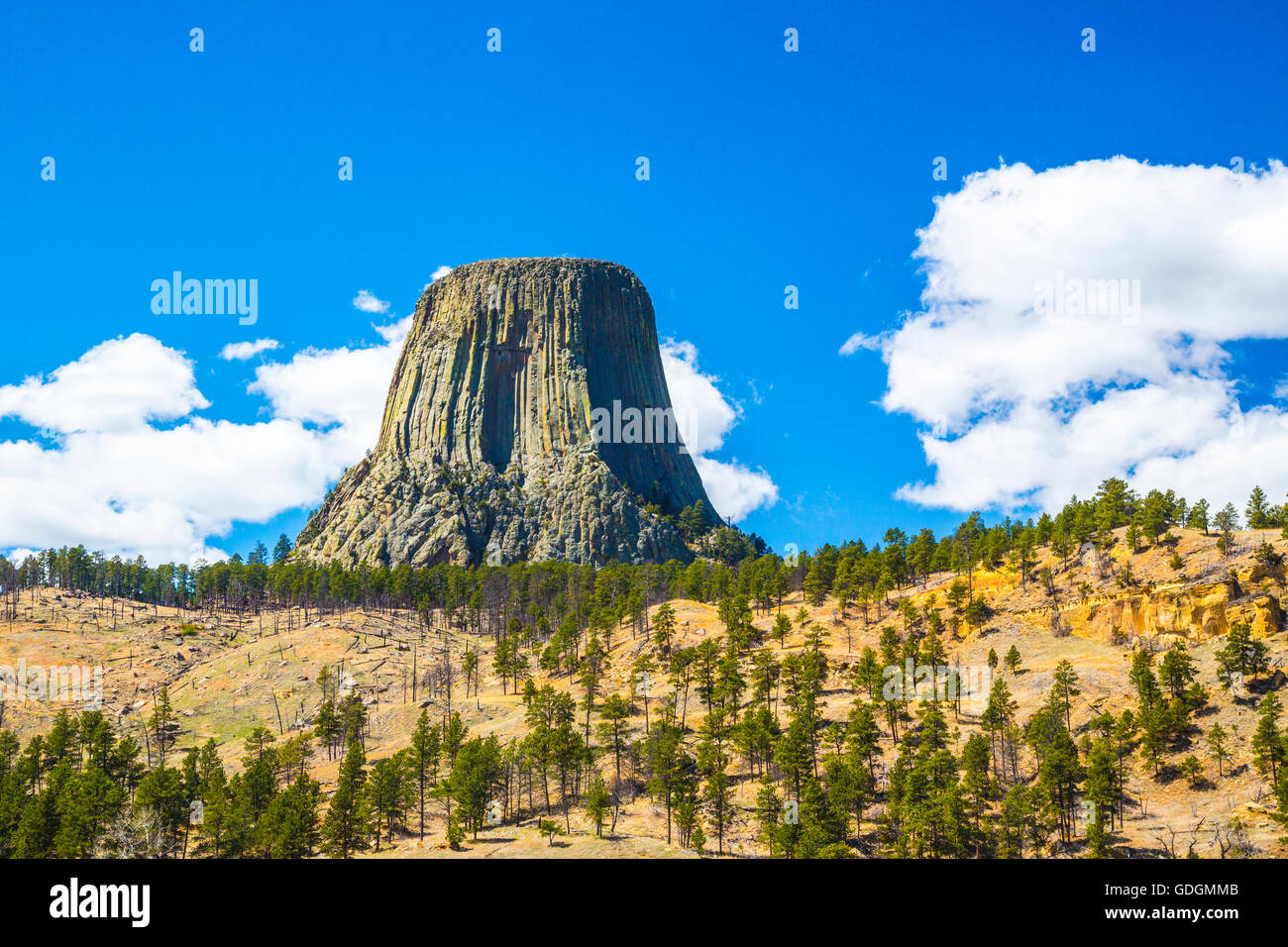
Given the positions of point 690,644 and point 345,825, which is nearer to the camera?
point 345,825

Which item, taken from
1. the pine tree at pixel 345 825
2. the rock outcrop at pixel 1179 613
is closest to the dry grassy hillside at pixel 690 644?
the rock outcrop at pixel 1179 613

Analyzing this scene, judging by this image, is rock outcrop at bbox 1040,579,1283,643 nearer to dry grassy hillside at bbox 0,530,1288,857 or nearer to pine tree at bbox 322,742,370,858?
dry grassy hillside at bbox 0,530,1288,857

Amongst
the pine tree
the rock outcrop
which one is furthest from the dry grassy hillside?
the pine tree

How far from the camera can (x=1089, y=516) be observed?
138 metres

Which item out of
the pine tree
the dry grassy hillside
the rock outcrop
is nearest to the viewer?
the pine tree

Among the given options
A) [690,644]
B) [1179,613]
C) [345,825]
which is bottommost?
[345,825]

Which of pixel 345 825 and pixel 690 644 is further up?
pixel 690 644

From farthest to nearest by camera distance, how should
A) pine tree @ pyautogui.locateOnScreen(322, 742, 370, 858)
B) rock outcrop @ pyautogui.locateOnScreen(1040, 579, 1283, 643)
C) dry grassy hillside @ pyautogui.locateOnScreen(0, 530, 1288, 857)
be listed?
1. rock outcrop @ pyautogui.locateOnScreen(1040, 579, 1283, 643)
2. dry grassy hillside @ pyautogui.locateOnScreen(0, 530, 1288, 857)
3. pine tree @ pyautogui.locateOnScreen(322, 742, 370, 858)

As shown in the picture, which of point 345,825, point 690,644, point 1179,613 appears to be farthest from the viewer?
point 690,644

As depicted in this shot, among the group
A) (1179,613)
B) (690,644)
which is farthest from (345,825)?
(1179,613)

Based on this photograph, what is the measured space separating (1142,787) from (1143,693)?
981cm

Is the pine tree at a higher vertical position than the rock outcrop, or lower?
lower

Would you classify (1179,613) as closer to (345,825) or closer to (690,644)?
(690,644)
